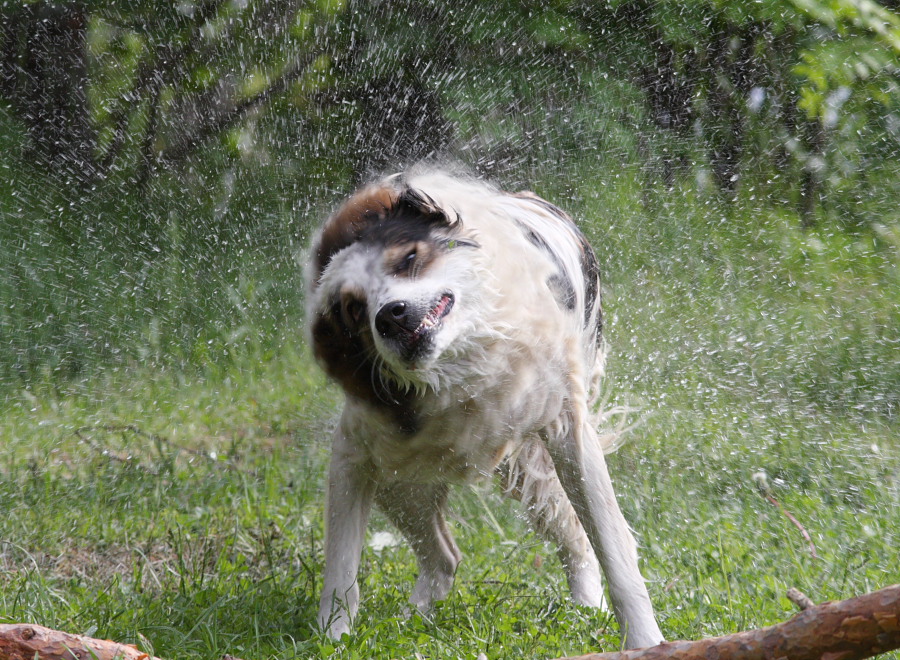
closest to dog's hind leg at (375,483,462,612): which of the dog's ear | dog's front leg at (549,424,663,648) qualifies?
dog's front leg at (549,424,663,648)

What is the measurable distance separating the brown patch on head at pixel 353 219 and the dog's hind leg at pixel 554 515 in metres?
1.17

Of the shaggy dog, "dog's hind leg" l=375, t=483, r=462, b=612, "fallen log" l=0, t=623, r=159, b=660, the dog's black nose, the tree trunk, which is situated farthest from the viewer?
the tree trunk

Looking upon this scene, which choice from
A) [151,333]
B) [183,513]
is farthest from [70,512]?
[151,333]

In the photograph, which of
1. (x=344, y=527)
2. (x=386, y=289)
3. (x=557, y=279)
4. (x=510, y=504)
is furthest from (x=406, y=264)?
(x=510, y=504)

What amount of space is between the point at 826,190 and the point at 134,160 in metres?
5.63

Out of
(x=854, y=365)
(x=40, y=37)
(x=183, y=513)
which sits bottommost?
(x=183, y=513)

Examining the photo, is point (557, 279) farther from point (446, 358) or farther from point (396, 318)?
point (396, 318)

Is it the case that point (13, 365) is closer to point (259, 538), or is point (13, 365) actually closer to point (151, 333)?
point (151, 333)

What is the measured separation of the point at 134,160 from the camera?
7.59m

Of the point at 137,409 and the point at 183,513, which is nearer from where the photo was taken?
the point at 183,513

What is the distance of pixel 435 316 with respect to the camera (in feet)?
10.0

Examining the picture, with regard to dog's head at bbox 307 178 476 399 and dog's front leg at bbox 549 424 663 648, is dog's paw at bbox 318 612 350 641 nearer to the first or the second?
dog's head at bbox 307 178 476 399

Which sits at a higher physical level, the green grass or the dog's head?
the dog's head

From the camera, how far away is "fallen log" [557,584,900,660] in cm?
185
